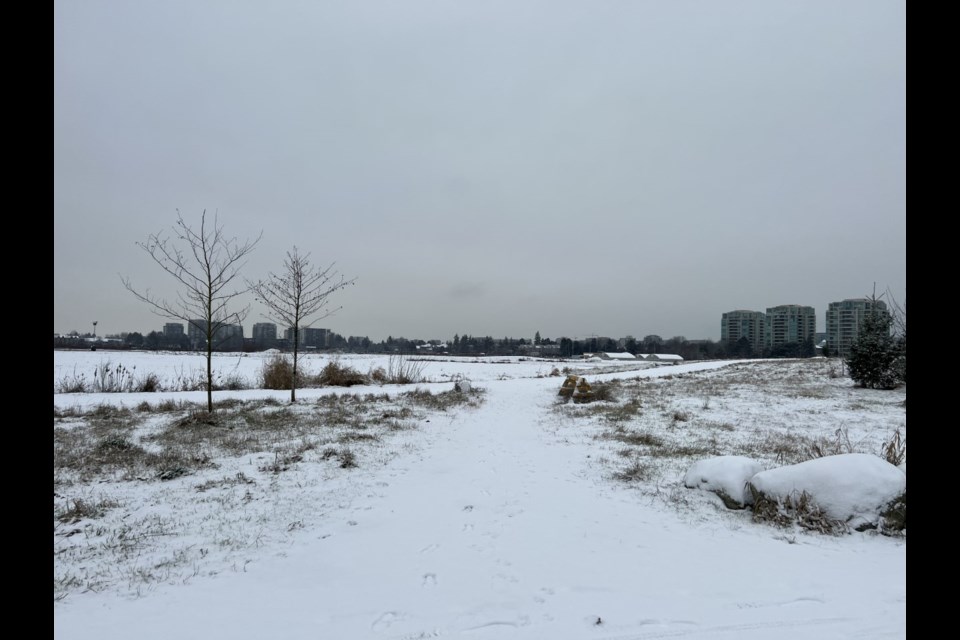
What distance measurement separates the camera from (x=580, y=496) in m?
6.00

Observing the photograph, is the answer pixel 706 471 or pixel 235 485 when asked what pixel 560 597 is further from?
pixel 235 485

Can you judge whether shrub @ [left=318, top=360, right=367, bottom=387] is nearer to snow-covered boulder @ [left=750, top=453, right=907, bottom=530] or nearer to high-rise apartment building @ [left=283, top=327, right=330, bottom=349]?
snow-covered boulder @ [left=750, top=453, right=907, bottom=530]

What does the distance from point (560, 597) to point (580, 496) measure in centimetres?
257

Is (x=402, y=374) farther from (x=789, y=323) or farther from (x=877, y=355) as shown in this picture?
(x=789, y=323)

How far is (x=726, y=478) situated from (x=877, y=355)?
19.7 meters

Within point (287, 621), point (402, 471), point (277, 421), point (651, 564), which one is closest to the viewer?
point (287, 621)

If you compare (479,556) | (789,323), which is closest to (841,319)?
(479,556)

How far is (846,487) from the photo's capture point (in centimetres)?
504

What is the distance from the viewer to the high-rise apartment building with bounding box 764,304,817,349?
118625mm

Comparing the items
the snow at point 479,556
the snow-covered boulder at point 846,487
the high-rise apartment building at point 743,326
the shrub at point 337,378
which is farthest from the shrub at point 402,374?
the high-rise apartment building at point 743,326

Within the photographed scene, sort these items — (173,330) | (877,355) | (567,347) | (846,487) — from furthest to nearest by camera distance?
(567,347) < (173,330) < (877,355) < (846,487)

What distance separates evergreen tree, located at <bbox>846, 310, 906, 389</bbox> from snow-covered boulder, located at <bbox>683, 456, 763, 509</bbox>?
62.3 feet

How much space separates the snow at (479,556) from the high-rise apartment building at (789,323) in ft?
442
